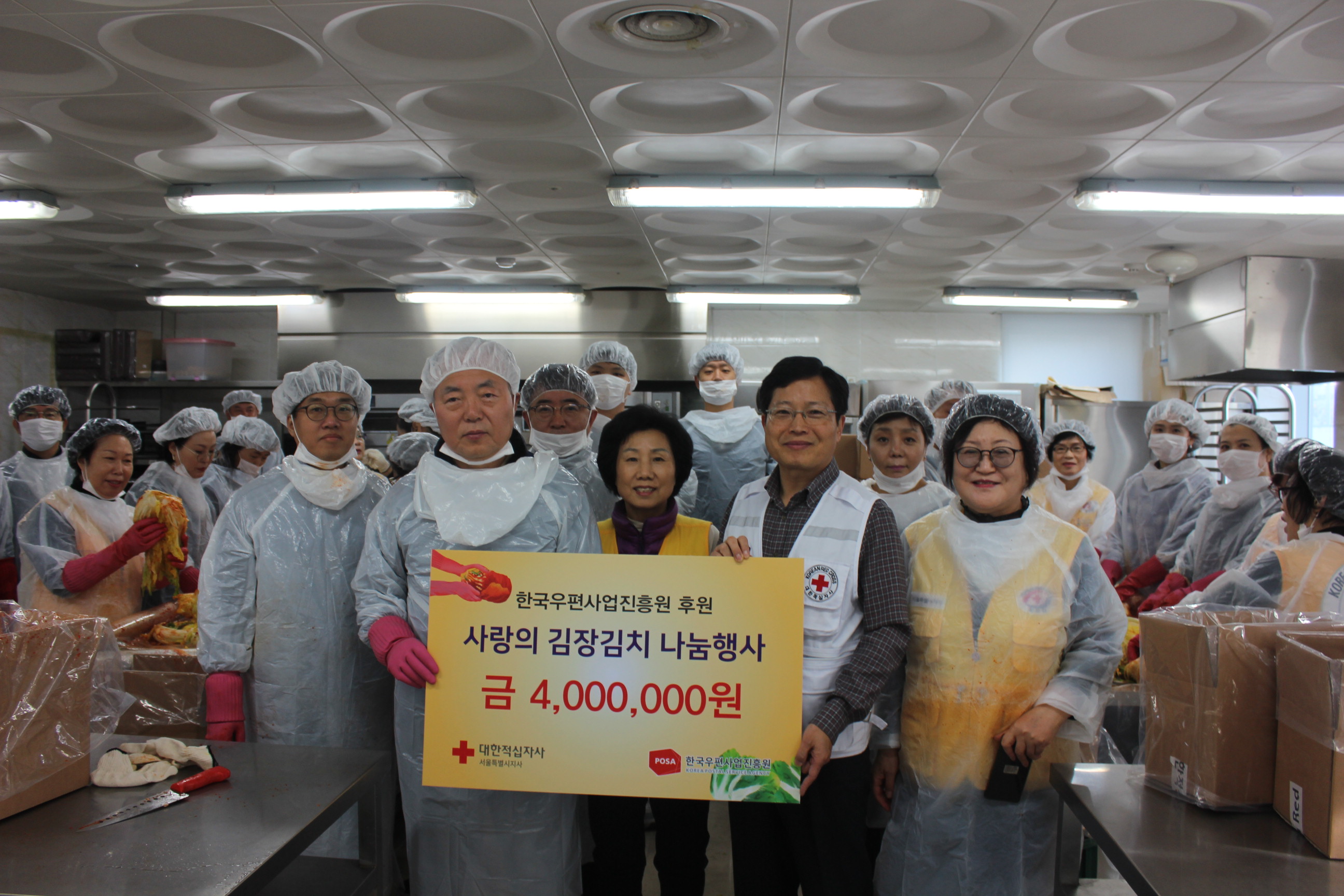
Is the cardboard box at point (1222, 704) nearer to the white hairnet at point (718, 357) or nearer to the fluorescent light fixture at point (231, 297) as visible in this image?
the white hairnet at point (718, 357)

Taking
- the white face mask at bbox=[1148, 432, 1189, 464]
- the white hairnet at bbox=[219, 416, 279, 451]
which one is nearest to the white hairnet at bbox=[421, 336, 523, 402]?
the white hairnet at bbox=[219, 416, 279, 451]

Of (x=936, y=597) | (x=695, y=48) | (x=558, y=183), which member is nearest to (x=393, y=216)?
(x=558, y=183)

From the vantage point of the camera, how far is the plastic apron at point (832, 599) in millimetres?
1574

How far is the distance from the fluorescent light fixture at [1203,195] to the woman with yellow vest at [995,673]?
9.14 feet

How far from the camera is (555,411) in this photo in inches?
108

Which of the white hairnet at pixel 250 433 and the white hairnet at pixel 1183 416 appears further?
the white hairnet at pixel 1183 416

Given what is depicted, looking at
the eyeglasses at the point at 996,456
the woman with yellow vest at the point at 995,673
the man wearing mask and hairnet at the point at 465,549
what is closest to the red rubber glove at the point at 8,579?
the man wearing mask and hairnet at the point at 465,549

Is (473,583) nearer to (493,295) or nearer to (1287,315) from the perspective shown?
(493,295)

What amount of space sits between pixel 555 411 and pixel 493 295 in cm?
422

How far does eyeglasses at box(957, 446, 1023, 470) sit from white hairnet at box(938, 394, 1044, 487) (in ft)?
0.13

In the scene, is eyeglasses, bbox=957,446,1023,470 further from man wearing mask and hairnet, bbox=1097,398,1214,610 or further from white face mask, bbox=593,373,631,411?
man wearing mask and hairnet, bbox=1097,398,1214,610

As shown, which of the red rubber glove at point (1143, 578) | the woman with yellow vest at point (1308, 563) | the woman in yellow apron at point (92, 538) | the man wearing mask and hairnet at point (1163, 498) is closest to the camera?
the woman with yellow vest at point (1308, 563)

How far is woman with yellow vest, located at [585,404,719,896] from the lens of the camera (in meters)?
1.96

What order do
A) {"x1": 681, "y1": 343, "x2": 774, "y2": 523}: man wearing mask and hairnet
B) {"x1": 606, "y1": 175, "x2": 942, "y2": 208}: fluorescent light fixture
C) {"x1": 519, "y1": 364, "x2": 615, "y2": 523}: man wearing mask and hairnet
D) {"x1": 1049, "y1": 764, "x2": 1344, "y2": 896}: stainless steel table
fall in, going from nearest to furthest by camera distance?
{"x1": 1049, "y1": 764, "x2": 1344, "y2": 896}: stainless steel table
{"x1": 519, "y1": 364, "x2": 615, "y2": 523}: man wearing mask and hairnet
{"x1": 681, "y1": 343, "x2": 774, "y2": 523}: man wearing mask and hairnet
{"x1": 606, "y1": 175, "x2": 942, "y2": 208}: fluorescent light fixture
